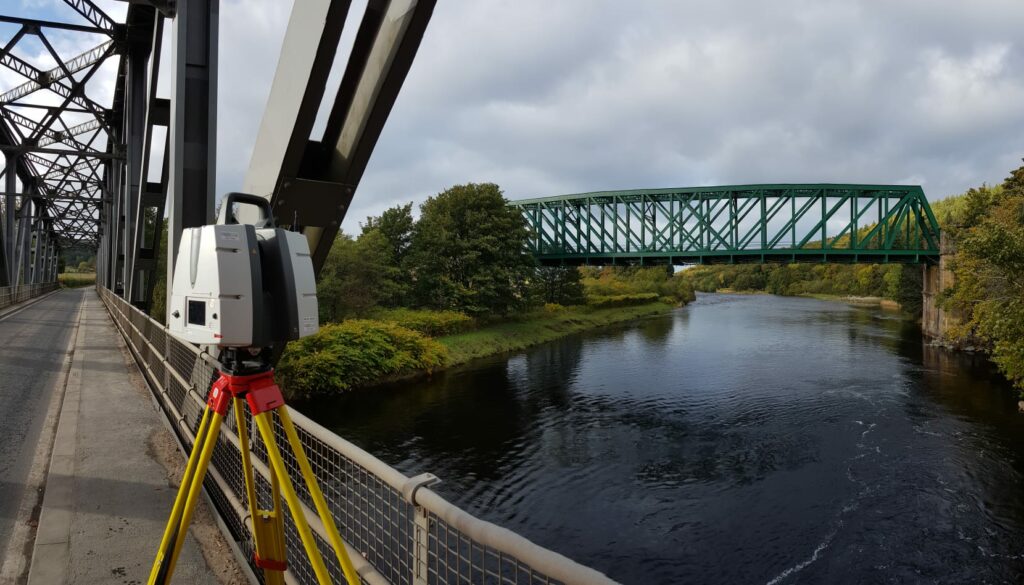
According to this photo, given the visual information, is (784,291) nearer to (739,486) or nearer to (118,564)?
(739,486)

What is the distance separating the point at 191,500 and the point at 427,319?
27.3 m

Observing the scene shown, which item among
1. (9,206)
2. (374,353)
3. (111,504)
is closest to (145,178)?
(111,504)

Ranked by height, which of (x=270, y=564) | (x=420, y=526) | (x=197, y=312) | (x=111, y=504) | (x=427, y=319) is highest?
(x=197, y=312)

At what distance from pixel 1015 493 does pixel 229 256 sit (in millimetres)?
15487

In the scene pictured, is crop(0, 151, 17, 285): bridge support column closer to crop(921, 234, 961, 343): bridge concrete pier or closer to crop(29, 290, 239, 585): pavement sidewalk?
crop(29, 290, 239, 585): pavement sidewalk

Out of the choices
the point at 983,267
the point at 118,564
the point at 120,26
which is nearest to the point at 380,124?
the point at 118,564

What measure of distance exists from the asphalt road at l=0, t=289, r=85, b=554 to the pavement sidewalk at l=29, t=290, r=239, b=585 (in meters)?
0.28

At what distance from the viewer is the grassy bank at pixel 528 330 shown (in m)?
29.0

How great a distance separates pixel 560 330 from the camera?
39938 millimetres

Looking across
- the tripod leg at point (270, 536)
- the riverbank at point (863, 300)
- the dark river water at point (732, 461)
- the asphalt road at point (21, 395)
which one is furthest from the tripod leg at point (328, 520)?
the riverbank at point (863, 300)

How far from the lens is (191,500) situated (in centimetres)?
196

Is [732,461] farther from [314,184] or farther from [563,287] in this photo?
[563,287]

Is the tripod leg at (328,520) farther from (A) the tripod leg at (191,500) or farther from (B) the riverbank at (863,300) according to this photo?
(B) the riverbank at (863,300)

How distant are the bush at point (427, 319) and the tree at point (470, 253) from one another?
1.76 meters
